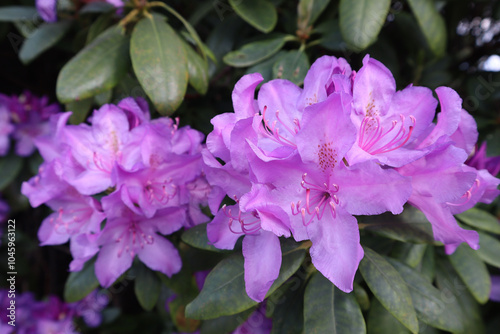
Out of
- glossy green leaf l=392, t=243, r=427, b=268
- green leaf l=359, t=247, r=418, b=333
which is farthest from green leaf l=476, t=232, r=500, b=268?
green leaf l=359, t=247, r=418, b=333

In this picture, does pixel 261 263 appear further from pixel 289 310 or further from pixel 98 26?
pixel 98 26

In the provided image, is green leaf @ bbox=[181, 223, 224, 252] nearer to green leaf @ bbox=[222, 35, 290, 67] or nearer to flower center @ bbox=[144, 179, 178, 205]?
flower center @ bbox=[144, 179, 178, 205]

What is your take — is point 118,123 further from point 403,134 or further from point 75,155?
point 403,134

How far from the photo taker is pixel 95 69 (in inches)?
39.9

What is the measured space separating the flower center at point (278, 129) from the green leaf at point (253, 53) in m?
0.36

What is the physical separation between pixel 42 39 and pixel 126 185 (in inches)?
32.9

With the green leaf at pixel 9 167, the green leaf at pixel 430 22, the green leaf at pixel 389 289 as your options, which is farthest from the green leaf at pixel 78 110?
the green leaf at pixel 430 22

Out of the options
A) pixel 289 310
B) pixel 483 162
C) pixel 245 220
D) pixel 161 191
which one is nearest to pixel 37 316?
pixel 161 191

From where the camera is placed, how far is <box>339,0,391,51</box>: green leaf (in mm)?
997

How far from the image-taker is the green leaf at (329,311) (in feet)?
2.39

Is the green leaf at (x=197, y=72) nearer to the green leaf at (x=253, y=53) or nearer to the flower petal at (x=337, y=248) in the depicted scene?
the green leaf at (x=253, y=53)

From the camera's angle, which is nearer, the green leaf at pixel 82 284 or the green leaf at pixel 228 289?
the green leaf at pixel 228 289

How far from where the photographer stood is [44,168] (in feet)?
3.23

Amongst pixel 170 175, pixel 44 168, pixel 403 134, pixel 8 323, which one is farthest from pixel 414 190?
pixel 8 323
